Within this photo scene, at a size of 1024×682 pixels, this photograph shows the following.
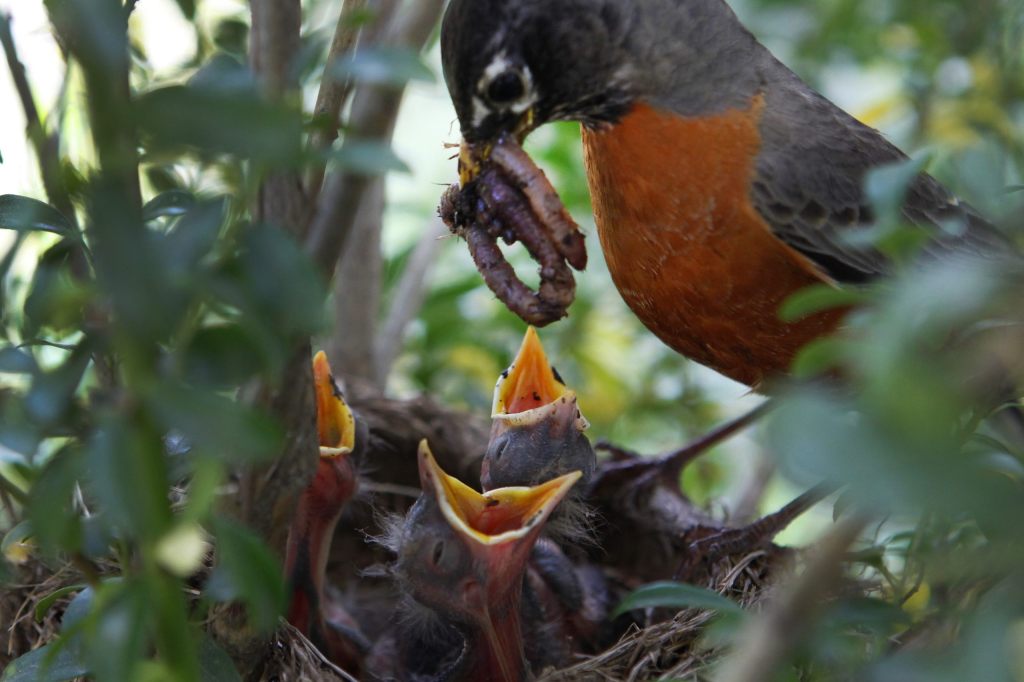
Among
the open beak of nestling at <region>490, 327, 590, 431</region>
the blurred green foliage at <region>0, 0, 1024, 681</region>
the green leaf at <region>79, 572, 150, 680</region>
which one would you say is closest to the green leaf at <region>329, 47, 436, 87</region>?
the blurred green foliage at <region>0, 0, 1024, 681</region>

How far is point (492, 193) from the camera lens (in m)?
2.08

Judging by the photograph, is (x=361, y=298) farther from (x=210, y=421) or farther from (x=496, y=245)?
(x=210, y=421)

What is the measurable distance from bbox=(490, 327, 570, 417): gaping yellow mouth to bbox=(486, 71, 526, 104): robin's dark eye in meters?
0.70

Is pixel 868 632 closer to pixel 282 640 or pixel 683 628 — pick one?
pixel 683 628

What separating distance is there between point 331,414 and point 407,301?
0.73 metres

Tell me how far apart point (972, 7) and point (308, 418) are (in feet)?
9.09

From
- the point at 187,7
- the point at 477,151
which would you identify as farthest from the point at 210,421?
the point at 477,151

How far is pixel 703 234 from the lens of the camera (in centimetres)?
221

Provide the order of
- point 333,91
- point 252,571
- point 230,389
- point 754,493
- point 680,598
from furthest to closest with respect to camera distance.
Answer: point 754,493 < point 680,598 < point 333,91 < point 230,389 < point 252,571

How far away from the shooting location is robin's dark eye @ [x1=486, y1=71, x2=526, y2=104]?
79.3 inches

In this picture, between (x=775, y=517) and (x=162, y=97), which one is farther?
(x=775, y=517)

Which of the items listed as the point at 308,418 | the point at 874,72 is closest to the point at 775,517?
the point at 308,418

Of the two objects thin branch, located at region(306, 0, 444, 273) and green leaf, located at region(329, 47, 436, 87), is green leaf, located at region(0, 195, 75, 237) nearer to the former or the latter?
thin branch, located at region(306, 0, 444, 273)

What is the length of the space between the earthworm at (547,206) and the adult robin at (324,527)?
1.90 ft
